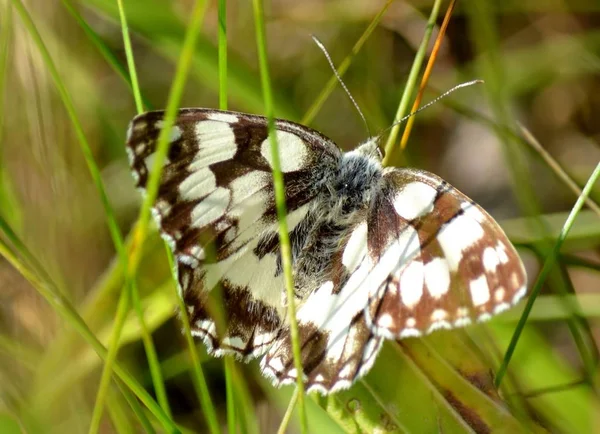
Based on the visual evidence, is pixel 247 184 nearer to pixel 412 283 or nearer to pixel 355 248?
pixel 355 248

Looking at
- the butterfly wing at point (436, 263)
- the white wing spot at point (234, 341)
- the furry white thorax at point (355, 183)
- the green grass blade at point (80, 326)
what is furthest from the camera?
the furry white thorax at point (355, 183)

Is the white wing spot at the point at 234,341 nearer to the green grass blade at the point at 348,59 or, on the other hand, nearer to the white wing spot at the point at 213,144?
the white wing spot at the point at 213,144

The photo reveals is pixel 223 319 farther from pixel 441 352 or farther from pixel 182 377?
pixel 182 377

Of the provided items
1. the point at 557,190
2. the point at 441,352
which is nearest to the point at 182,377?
the point at 441,352

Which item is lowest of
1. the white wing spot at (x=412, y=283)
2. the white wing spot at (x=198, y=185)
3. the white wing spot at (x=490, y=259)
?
the white wing spot at (x=412, y=283)

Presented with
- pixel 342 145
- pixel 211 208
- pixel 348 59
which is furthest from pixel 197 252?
pixel 342 145

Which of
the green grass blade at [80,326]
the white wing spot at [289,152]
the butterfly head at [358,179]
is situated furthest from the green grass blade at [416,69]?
the green grass blade at [80,326]

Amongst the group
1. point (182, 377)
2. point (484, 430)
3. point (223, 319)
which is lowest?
point (182, 377)
